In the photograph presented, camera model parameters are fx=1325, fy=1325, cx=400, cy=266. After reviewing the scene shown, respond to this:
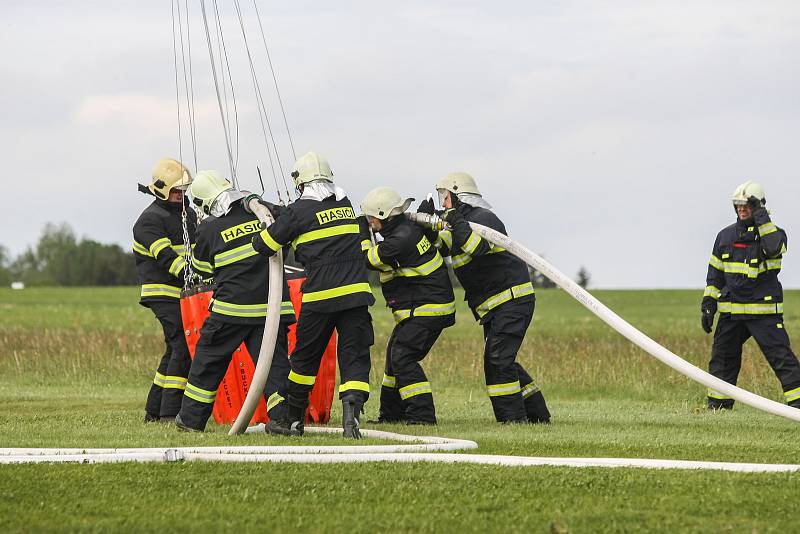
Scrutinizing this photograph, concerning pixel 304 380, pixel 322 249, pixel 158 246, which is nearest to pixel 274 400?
pixel 304 380

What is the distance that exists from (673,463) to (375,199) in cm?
396

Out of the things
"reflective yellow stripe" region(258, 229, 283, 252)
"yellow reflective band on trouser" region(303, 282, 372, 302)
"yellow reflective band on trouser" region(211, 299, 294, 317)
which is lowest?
"yellow reflective band on trouser" region(211, 299, 294, 317)

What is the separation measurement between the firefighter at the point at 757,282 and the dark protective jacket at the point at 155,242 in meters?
5.18

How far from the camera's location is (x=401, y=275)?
1168 cm

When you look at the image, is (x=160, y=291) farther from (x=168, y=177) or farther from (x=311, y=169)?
(x=311, y=169)

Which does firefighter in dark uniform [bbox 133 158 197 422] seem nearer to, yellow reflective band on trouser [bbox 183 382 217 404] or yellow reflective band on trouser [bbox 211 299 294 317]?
yellow reflective band on trouser [bbox 183 382 217 404]

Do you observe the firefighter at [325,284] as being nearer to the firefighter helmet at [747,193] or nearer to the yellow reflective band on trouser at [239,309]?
the yellow reflective band on trouser at [239,309]

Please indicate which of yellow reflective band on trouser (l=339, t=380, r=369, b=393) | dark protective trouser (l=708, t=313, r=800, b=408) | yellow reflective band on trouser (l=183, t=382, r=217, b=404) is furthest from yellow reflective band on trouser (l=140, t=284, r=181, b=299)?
dark protective trouser (l=708, t=313, r=800, b=408)

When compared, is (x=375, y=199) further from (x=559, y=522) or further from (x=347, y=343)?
(x=559, y=522)

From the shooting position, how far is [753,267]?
13.1m

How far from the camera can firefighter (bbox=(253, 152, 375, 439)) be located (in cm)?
1039

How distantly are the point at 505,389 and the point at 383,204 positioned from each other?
6.54ft

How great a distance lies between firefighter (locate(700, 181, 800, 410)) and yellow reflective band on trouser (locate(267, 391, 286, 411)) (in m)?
4.50

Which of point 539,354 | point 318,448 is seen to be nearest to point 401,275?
point 318,448
